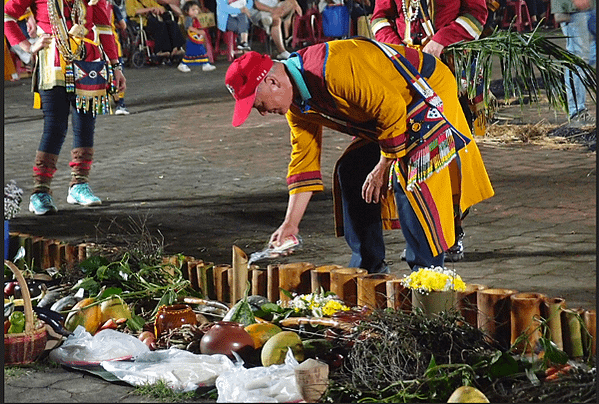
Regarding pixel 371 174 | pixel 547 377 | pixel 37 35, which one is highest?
pixel 37 35

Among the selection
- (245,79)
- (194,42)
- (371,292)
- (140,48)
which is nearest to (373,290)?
(371,292)

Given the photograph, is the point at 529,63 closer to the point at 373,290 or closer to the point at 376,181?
the point at 376,181

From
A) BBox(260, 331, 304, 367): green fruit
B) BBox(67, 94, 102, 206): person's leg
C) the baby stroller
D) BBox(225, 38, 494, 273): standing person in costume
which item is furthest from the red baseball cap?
the baby stroller

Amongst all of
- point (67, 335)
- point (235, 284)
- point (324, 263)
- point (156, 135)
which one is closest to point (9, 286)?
point (67, 335)

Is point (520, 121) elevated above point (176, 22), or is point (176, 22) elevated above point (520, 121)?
point (176, 22)

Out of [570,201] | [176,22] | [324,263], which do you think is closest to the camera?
[324,263]

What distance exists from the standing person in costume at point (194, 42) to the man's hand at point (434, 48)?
11.3 meters

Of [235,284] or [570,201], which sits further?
[570,201]

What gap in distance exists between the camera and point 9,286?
455 centimetres

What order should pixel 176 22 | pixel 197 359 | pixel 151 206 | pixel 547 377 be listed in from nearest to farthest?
1. pixel 547 377
2. pixel 197 359
3. pixel 151 206
4. pixel 176 22

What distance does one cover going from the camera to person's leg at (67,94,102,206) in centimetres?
668

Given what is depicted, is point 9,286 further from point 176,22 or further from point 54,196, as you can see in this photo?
point 176,22

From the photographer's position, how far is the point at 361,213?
4672mm

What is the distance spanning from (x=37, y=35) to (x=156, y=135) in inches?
132
